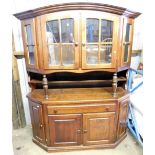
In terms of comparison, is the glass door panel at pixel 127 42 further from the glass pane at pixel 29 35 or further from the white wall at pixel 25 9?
the glass pane at pixel 29 35

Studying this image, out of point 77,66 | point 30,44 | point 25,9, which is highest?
point 25,9

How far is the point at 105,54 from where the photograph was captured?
1.62 metres

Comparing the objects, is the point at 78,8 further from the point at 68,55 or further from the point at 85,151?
the point at 85,151

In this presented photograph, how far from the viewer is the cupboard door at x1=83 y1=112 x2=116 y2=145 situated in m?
1.71

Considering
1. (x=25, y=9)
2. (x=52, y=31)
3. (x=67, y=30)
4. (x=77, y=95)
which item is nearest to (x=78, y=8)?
(x=67, y=30)

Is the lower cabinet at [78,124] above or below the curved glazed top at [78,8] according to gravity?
below

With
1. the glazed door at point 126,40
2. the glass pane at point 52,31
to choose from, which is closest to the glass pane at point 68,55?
the glass pane at point 52,31

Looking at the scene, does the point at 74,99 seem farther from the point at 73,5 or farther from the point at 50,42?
the point at 73,5

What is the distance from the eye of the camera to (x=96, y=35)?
1.54 meters

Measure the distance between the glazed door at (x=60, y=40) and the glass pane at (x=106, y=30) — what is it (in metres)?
0.26

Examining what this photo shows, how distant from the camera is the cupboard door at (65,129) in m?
1.70

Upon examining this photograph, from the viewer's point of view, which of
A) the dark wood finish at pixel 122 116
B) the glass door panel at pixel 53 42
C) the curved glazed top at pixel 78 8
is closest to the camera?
the curved glazed top at pixel 78 8

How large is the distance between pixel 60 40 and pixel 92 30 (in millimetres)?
344
